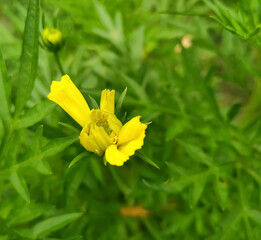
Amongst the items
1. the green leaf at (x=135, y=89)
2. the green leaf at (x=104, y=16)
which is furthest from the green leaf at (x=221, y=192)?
the green leaf at (x=104, y=16)

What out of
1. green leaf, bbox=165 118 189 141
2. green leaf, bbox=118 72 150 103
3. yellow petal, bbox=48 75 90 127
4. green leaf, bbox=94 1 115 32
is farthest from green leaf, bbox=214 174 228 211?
green leaf, bbox=94 1 115 32

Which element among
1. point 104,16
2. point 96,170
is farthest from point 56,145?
point 104,16

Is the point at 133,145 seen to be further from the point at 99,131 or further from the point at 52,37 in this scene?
the point at 52,37

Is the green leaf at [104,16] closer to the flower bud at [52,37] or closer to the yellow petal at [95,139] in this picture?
the flower bud at [52,37]

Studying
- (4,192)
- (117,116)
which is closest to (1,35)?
(4,192)

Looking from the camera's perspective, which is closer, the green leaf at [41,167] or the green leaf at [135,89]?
the green leaf at [41,167]

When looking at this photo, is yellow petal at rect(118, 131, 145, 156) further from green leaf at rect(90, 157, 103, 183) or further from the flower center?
green leaf at rect(90, 157, 103, 183)
